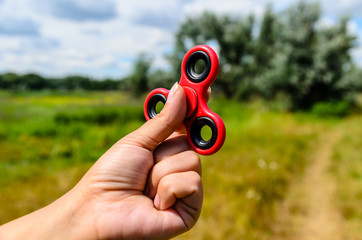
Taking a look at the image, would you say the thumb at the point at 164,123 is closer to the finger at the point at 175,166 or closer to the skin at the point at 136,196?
the skin at the point at 136,196

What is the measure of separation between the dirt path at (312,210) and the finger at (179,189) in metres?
2.99

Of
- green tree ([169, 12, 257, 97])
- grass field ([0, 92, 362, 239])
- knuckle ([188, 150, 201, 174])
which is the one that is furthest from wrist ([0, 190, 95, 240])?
green tree ([169, 12, 257, 97])

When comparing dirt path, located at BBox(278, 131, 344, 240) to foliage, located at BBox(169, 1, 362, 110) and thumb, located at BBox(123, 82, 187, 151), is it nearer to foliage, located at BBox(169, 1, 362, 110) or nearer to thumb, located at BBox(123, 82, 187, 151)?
thumb, located at BBox(123, 82, 187, 151)

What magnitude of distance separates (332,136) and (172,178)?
9.45 metres

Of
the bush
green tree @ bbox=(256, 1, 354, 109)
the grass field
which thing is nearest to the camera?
the grass field

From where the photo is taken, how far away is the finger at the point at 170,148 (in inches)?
58.8

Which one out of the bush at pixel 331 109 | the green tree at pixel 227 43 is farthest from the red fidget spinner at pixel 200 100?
the green tree at pixel 227 43

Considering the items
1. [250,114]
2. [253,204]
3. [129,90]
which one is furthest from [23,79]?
[253,204]

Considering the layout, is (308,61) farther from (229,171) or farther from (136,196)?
(136,196)

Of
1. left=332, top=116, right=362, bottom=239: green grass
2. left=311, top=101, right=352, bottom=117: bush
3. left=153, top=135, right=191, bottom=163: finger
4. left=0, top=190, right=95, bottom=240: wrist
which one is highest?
left=153, top=135, right=191, bottom=163: finger

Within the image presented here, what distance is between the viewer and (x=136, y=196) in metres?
1.45

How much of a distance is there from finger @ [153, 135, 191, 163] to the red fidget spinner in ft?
0.17

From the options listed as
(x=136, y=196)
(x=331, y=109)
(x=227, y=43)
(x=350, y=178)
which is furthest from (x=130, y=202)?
(x=227, y=43)

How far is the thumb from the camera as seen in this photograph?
143 centimetres
